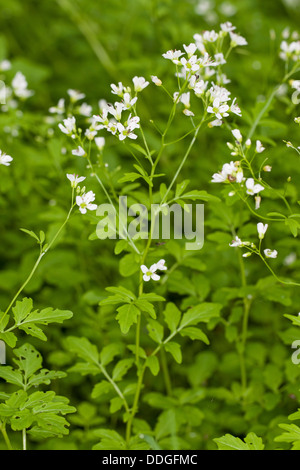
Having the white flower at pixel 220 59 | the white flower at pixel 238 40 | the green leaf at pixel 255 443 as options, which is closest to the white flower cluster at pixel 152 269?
the green leaf at pixel 255 443

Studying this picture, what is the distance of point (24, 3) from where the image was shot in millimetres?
5656

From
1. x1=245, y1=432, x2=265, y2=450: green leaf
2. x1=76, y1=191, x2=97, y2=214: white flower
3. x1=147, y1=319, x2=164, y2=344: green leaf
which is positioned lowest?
x1=245, y1=432, x2=265, y2=450: green leaf

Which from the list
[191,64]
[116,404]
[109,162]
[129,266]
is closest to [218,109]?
[191,64]

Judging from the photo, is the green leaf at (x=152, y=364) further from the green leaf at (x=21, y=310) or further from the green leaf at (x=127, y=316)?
the green leaf at (x=21, y=310)

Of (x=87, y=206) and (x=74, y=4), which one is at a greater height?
(x=74, y=4)

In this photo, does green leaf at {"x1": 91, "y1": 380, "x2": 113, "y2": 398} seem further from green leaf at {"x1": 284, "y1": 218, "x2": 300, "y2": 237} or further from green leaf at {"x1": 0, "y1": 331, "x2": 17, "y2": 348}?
green leaf at {"x1": 284, "y1": 218, "x2": 300, "y2": 237}

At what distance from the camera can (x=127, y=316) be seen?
1.98 m

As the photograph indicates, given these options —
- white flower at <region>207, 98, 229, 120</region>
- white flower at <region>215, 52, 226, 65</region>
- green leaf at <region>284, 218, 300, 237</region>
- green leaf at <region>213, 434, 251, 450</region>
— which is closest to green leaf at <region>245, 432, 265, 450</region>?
green leaf at <region>213, 434, 251, 450</region>

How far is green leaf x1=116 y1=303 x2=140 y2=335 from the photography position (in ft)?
6.37

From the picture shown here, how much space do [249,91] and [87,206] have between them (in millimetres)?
2331

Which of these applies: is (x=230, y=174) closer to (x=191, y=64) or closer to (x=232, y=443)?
(x=191, y=64)

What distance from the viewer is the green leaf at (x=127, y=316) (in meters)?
1.94

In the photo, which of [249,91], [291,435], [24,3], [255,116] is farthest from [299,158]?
[24,3]

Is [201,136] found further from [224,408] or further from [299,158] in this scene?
[224,408]
